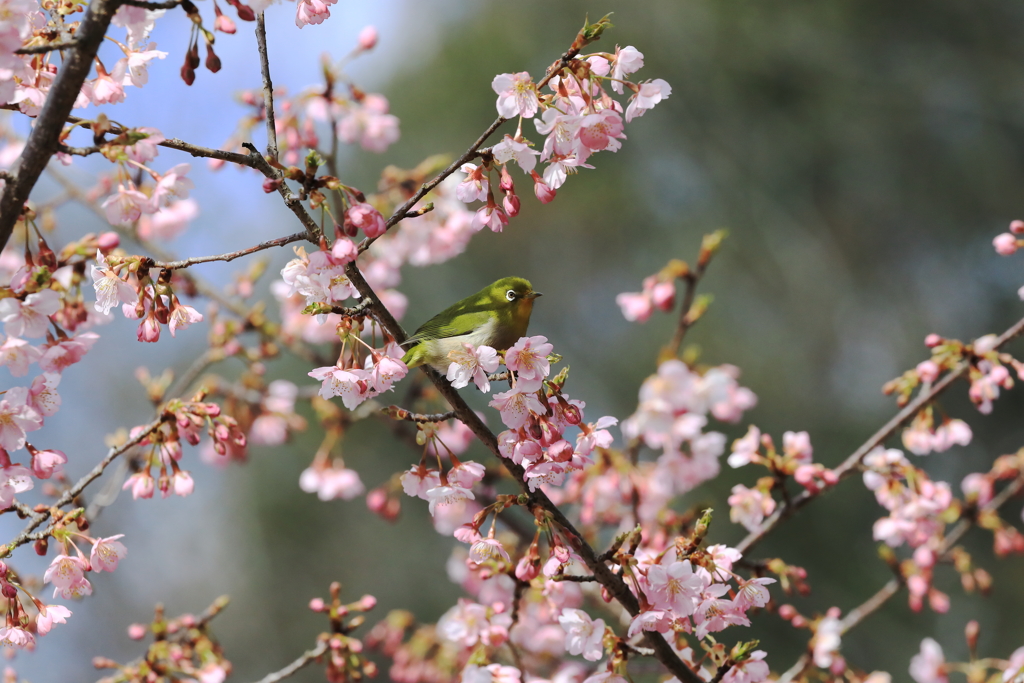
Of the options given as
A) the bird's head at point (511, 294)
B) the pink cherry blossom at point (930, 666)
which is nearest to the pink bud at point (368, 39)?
the bird's head at point (511, 294)

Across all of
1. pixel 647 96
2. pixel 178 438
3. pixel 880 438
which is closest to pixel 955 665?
pixel 880 438

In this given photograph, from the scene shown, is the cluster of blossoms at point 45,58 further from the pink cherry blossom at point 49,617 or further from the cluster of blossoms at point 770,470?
the cluster of blossoms at point 770,470

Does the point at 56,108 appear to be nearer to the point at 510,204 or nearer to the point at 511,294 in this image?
the point at 510,204

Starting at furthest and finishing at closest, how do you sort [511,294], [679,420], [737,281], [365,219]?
[737,281]
[679,420]
[511,294]
[365,219]

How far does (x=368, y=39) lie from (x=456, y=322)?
118cm

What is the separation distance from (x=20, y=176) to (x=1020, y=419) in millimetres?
8587

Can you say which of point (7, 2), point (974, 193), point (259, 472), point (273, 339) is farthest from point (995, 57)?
point (259, 472)

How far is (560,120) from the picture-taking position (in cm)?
92

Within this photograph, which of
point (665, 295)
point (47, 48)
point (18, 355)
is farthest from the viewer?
point (665, 295)

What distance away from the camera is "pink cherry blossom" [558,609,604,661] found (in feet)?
3.56

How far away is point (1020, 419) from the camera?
7.10 meters

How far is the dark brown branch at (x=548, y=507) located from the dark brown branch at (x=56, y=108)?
389mm

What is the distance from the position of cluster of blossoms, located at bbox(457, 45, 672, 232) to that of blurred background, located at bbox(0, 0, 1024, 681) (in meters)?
5.95

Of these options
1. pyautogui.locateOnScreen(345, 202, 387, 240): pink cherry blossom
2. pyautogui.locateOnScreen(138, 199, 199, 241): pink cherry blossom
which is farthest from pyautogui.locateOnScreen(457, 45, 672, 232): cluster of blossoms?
pyautogui.locateOnScreen(138, 199, 199, 241): pink cherry blossom
